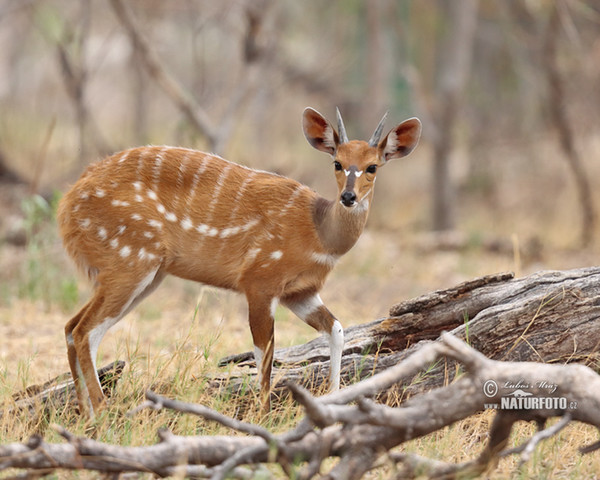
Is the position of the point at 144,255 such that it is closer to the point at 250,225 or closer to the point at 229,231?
the point at 229,231

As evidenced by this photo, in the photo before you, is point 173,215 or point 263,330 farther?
point 173,215

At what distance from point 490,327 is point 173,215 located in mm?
1796

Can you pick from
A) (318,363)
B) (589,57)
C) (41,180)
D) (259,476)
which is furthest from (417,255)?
(259,476)

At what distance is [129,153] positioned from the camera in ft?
15.2

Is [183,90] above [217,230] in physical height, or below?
above

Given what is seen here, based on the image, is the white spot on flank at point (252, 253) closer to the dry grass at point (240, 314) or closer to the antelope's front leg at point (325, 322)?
the antelope's front leg at point (325, 322)

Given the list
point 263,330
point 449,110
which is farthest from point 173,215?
point 449,110

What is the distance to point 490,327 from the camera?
4.26 meters

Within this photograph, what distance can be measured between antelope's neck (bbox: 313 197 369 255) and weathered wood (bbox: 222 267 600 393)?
1.55 ft

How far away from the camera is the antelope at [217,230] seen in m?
4.31

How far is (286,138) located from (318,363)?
1307cm

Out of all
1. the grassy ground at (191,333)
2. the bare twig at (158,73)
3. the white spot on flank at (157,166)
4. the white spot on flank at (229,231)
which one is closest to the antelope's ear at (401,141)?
the white spot on flank at (229,231)

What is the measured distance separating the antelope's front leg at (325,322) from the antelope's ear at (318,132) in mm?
839

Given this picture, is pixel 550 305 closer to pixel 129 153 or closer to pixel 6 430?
pixel 129 153
